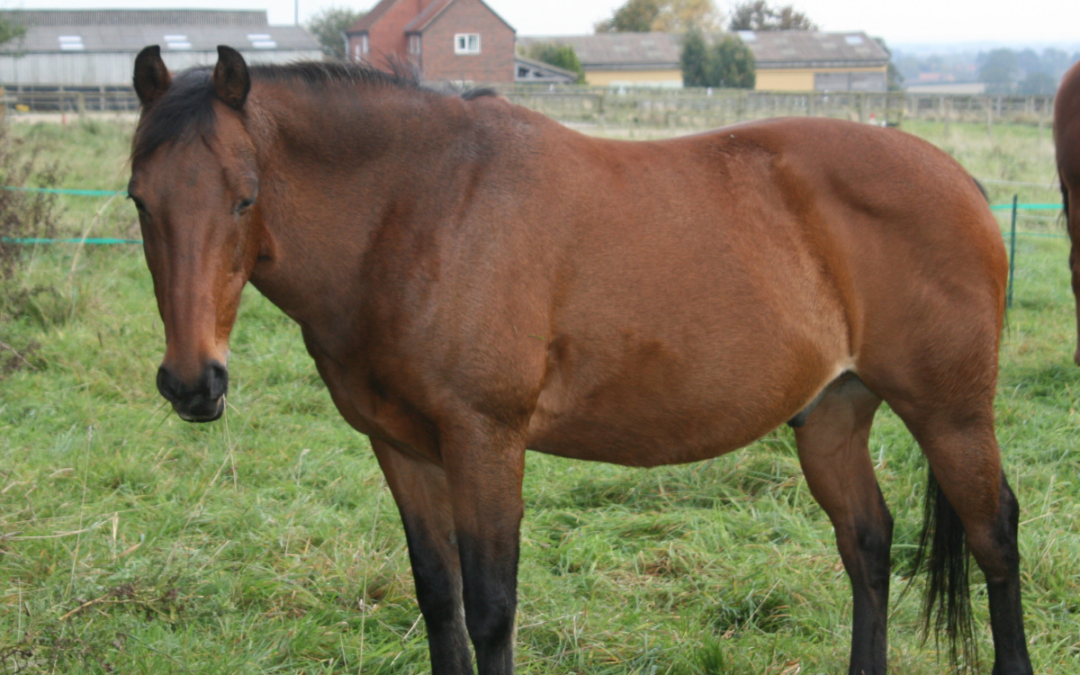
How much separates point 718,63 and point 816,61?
12130mm

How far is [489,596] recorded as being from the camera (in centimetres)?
234

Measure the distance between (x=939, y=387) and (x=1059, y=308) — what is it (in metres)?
5.77

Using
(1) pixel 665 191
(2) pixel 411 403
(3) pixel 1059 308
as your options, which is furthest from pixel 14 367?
(3) pixel 1059 308

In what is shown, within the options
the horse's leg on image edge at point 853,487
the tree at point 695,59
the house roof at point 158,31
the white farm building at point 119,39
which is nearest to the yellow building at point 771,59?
the tree at point 695,59

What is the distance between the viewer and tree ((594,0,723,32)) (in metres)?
68.4

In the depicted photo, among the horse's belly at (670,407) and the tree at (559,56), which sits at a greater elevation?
the tree at (559,56)

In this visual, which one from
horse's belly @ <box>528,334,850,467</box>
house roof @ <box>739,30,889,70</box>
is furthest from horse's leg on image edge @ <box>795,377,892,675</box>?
house roof @ <box>739,30,889,70</box>

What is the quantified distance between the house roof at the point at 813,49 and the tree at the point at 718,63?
26.9 feet

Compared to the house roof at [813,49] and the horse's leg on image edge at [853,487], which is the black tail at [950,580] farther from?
the house roof at [813,49]

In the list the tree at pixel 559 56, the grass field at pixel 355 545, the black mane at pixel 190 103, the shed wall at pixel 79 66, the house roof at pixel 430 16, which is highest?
the house roof at pixel 430 16

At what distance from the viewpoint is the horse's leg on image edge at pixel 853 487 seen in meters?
3.04

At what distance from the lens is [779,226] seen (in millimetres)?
2600

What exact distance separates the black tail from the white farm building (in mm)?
41404

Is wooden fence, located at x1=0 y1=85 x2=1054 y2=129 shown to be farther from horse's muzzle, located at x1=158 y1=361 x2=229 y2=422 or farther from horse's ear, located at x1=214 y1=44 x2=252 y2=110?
horse's muzzle, located at x1=158 y1=361 x2=229 y2=422
